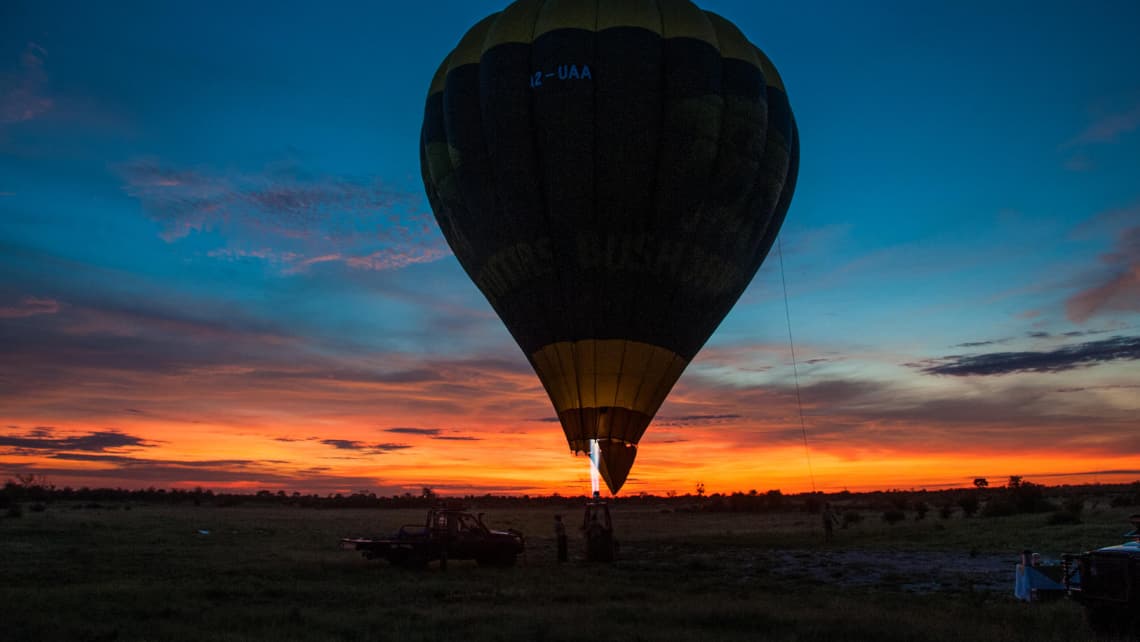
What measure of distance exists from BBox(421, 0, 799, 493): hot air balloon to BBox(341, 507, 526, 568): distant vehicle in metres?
3.42

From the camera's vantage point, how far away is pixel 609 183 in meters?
21.6

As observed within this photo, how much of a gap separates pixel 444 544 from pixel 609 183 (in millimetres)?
10497

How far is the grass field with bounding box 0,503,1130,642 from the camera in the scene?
40.0 ft

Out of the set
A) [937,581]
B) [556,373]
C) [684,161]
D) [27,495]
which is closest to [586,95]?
[684,161]

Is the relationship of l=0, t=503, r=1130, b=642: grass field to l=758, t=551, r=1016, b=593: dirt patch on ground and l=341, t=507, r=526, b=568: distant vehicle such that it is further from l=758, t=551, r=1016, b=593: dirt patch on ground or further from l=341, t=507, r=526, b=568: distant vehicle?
l=341, t=507, r=526, b=568: distant vehicle

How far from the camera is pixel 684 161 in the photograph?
71.7 feet

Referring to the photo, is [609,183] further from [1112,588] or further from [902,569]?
[1112,588]

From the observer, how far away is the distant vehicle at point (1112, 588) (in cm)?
1148

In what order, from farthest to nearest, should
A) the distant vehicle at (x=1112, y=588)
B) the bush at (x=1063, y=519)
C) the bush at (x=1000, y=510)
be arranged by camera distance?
the bush at (x=1000, y=510), the bush at (x=1063, y=519), the distant vehicle at (x=1112, y=588)

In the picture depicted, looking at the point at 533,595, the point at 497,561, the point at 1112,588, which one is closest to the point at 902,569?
the point at 1112,588

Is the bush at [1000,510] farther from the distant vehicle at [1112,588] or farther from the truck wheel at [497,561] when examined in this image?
the distant vehicle at [1112,588]

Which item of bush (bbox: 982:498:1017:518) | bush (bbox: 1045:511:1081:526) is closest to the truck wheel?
bush (bbox: 1045:511:1081:526)

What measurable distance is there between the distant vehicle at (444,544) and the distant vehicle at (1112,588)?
14195 mm

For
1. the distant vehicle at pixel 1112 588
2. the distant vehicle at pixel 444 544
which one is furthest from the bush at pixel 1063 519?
the distant vehicle at pixel 1112 588
